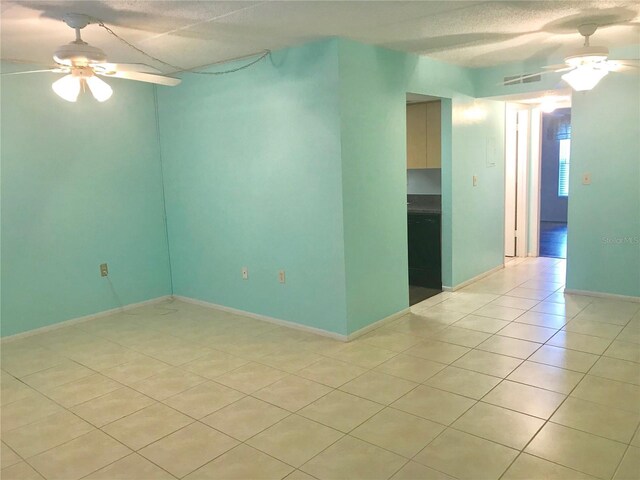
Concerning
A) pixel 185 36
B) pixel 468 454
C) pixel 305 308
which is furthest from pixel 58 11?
pixel 468 454

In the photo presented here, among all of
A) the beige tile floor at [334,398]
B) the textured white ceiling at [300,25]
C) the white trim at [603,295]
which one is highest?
the textured white ceiling at [300,25]

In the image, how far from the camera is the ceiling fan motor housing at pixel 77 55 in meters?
2.85

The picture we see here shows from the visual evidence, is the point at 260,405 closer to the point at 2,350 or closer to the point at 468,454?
the point at 468,454

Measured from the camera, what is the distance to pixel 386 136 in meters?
4.27

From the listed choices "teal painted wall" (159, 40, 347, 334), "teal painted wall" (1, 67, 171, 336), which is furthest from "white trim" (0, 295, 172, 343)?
"teal painted wall" (159, 40, 347, 334)

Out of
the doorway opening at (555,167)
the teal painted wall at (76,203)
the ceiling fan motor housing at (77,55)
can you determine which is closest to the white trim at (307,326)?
the teal painted wall at (76,203)

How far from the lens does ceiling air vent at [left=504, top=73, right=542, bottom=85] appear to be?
16.7 ft

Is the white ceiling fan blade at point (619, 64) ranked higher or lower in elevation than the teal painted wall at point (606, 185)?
higher

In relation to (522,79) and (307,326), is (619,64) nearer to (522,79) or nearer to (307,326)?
(522,79)

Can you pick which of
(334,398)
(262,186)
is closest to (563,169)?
(262,186)

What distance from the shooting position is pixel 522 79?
518 centimetres

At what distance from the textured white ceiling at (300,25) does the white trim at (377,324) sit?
7.58 ft

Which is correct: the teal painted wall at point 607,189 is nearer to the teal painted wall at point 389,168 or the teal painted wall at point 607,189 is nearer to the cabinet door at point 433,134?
the teal painted wall at point 389,168

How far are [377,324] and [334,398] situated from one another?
133 centimetres
